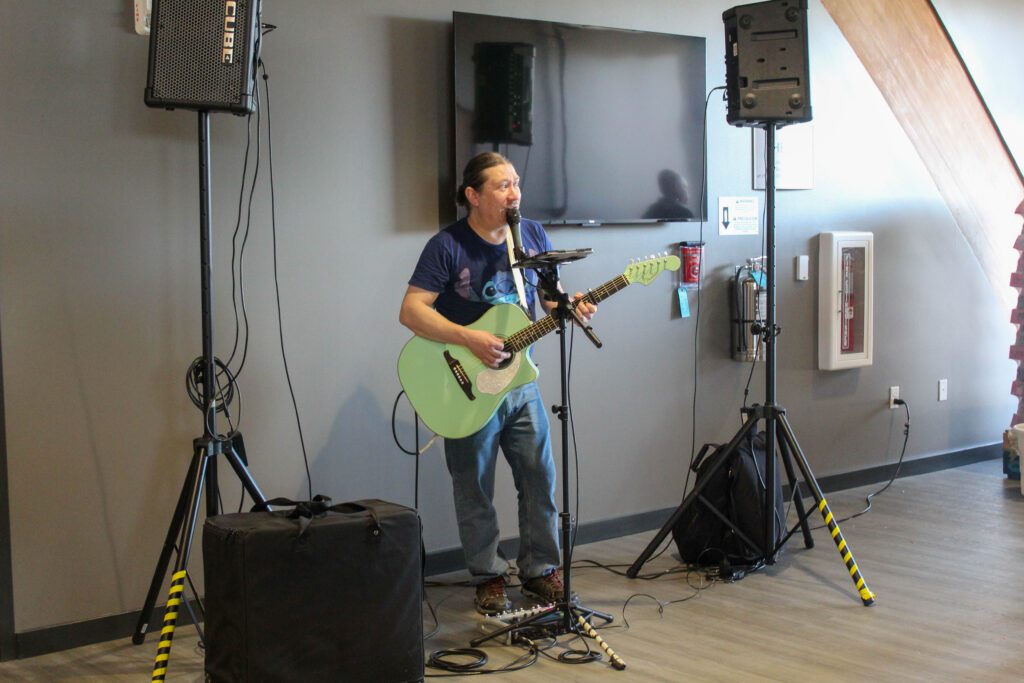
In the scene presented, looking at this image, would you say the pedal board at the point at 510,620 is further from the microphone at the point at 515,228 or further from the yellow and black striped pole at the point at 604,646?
the microphone at the point at 515,228

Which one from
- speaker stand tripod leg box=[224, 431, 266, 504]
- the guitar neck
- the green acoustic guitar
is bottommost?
speaker stand tripod leg box=[224, 431, 266, 504]

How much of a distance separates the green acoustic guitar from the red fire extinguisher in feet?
7.44

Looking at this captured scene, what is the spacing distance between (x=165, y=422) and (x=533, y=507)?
3.73 ft

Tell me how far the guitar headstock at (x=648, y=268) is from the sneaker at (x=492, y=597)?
1048mm

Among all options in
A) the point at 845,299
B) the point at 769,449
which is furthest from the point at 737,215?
the point at 769,449

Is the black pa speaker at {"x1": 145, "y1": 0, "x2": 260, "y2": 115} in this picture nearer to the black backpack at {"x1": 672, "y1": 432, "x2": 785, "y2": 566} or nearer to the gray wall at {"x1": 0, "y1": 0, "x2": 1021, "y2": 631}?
the gray wall at {"x1": 0, "y1": 0, "x2": 1021, "y2": 631}

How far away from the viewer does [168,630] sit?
2.64 meters

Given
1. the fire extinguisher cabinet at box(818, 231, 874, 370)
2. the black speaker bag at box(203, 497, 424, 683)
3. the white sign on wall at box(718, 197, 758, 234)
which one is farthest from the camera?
the fire extinguisher cabinet at box(818, 231, 874, 370)

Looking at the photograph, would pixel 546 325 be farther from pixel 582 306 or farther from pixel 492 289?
pixel 492 289

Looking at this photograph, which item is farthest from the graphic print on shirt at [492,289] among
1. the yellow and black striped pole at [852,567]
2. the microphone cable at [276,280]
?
the yellow and black striped pole at [852,567]

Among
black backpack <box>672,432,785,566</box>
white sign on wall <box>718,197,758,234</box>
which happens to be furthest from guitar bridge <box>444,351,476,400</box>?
white sign on wall <box>718,197,758,234</box>

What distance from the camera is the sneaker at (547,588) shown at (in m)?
3.36

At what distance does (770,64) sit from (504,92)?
0.89m

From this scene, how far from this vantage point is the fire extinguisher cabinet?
4.86 metres
